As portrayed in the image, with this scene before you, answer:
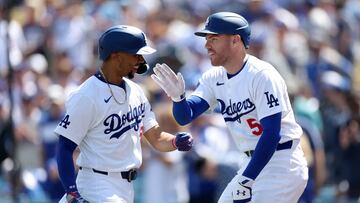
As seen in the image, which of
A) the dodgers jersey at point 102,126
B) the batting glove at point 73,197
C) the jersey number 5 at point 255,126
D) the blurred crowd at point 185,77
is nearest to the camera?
Result: the batting glove at point 73,197

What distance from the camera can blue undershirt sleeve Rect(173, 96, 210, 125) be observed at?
975cm

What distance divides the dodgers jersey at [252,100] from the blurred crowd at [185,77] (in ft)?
10.9

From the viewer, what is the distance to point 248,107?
31.6ft

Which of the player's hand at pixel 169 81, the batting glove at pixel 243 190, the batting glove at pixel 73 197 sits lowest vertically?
the batting glove at pixel 243 190

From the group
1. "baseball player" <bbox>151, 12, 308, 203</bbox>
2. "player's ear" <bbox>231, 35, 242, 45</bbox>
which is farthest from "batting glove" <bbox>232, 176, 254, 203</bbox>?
"player's ear" <bbox>231, 35, 242, 45</bbox>

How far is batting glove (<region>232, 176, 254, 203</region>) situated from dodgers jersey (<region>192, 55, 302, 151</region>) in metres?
0.37

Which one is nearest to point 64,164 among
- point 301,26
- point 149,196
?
point 149,196

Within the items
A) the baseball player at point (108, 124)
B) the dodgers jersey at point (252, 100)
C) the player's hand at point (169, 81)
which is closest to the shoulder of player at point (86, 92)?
the baseball player at point (108, 124)

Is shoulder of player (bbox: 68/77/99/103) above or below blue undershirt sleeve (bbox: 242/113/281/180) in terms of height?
above

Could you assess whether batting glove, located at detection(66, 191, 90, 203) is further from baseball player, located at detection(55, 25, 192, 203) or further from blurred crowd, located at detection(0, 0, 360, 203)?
blurred crowd, located at detection(0, 0, 360, 203)

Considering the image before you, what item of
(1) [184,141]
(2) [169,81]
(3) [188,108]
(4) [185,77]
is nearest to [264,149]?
(1) [184,141]

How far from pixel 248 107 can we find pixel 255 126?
173mm

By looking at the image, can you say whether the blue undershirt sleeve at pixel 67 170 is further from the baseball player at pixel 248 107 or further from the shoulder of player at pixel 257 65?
the shoulder of player at pixel 257 65

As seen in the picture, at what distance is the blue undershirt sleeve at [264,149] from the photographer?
926 cm
